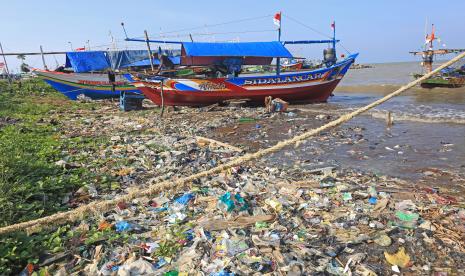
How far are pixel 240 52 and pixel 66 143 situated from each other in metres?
10.4

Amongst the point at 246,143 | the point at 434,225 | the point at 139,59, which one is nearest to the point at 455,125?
the point at 246,143

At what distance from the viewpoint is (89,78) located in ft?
67.8

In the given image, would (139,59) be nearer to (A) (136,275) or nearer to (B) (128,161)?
(B) (128,161)

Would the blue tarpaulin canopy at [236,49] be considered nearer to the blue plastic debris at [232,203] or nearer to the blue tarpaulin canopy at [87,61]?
the blue tarpaulin canopy at [87,61]

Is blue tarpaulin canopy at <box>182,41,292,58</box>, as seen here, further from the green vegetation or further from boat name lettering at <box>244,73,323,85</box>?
the green vegetation

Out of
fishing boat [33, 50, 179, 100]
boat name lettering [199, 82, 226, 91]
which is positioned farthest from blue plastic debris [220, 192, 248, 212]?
fishing boat [33, 50, 179, 100]

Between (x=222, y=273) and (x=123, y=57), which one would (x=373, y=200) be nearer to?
(x=222, y=273)

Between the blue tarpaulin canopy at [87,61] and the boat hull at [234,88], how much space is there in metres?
7.83

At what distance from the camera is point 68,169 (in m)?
5.92

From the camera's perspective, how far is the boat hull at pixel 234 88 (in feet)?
53.2

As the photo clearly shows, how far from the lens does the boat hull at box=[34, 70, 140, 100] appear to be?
20397mm

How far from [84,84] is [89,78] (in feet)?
1.73

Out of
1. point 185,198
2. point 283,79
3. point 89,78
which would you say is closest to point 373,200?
point 185,198

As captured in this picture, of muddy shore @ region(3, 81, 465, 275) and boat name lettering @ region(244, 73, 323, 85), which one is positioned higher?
boat name lettering @ region(244, 73, 323, 85)
